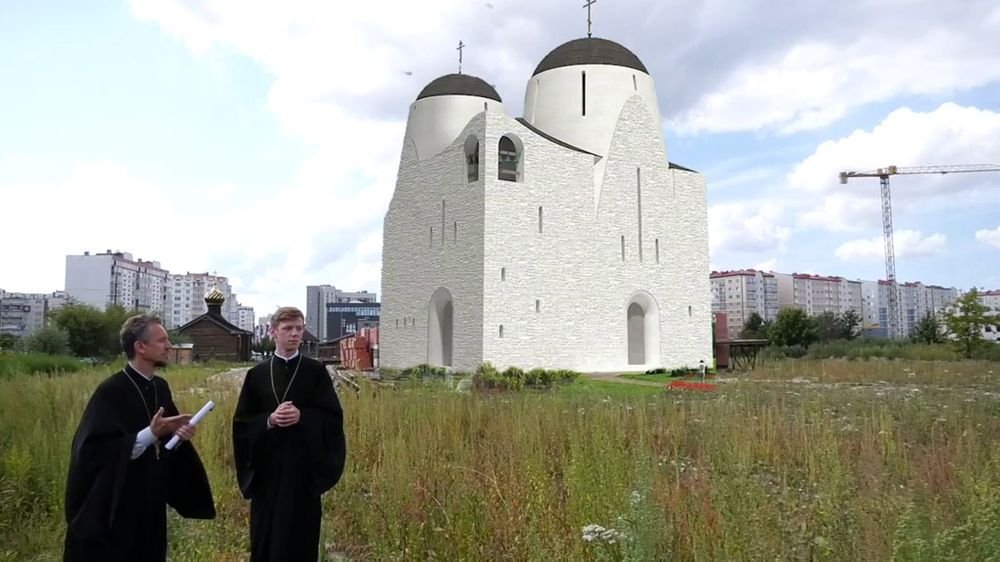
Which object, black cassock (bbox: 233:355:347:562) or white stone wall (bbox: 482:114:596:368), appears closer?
black cassock (bbox: 233:355:347:562)

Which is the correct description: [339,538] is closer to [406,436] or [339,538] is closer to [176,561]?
[176,561]

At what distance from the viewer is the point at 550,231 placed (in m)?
24.3

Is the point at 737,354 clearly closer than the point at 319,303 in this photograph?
A: Yes

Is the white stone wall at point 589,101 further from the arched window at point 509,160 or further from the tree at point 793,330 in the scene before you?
the tree at point 793,330

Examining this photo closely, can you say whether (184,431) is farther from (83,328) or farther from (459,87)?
(83,328)

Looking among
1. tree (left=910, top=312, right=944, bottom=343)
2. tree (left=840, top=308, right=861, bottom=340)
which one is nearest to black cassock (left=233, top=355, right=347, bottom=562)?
tree (left=910, top=312, right=944, bottom=343)

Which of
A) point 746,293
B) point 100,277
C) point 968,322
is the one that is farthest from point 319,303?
point 968,322

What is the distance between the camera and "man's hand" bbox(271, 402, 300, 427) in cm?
351

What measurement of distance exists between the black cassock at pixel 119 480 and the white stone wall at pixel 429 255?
1894 centimetres

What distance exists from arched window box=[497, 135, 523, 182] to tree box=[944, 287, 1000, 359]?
17641 mm

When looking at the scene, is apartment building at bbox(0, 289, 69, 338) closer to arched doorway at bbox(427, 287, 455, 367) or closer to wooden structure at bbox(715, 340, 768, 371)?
arched doorway at bbox(427, 287, 455, 367)

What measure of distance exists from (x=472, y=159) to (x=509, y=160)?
1.35 meters

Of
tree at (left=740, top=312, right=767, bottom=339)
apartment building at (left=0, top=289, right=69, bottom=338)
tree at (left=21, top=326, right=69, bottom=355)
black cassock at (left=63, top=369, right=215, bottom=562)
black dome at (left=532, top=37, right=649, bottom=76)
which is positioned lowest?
black cassock at (left=63, top=369, right=215, bottom=562)

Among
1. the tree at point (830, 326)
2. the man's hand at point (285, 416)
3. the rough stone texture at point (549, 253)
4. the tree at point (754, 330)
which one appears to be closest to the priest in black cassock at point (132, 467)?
the man's hand at point (285, 416)
